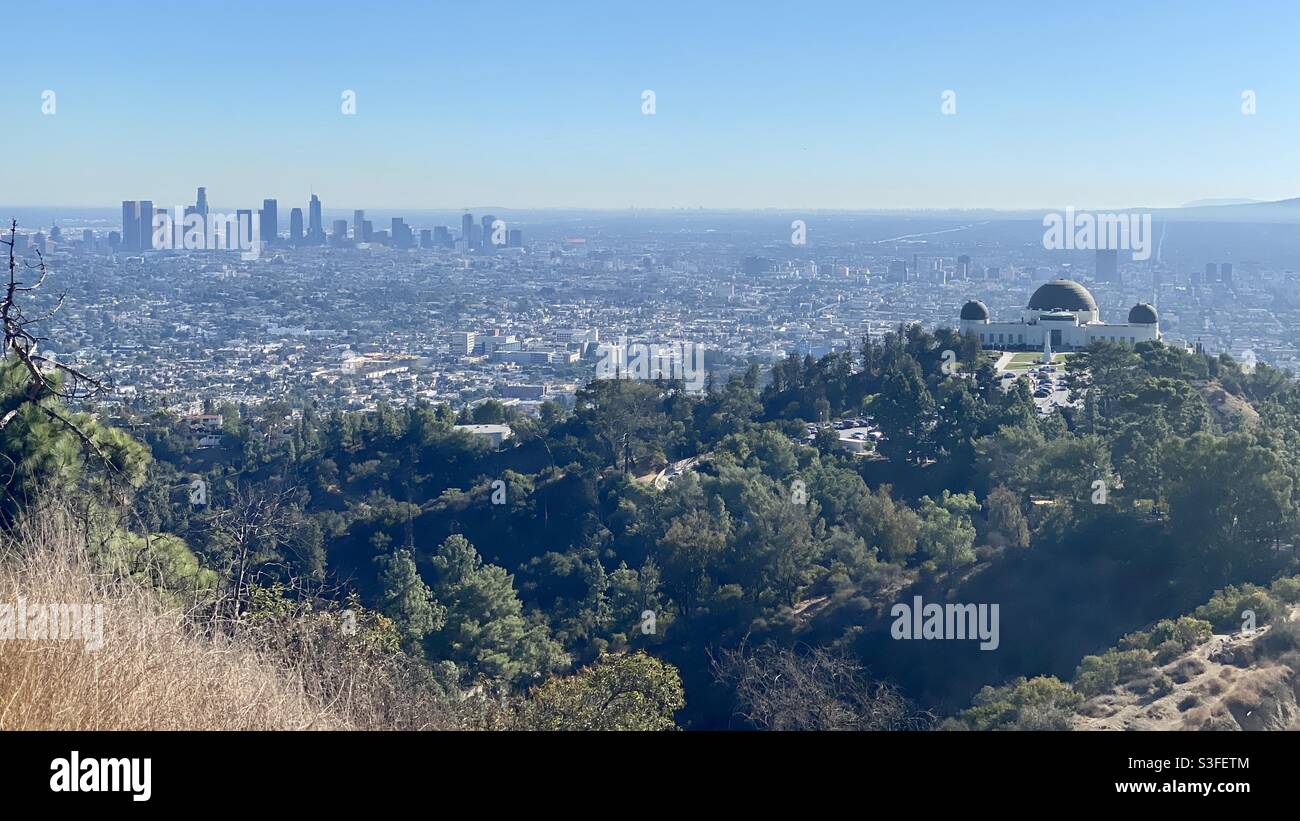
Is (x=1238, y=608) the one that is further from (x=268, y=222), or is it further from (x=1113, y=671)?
(x=268, y=222)

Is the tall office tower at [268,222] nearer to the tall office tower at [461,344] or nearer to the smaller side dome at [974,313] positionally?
the tall office tower at [461,344]

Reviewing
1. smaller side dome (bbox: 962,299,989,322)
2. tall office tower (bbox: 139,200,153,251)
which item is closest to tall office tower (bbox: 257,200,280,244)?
tall office tower (bbox: 139,200,153,251)

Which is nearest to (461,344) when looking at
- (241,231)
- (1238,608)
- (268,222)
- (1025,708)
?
(241,231)

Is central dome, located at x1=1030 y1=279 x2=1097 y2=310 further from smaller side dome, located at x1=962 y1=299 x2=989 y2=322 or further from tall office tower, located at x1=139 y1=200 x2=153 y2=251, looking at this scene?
tall office tower, located at x1=139 y1=200 x2=153 y2=251

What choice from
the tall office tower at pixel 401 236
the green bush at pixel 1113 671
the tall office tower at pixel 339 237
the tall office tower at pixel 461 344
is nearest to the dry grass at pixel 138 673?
the green bush at pixel 1113 671

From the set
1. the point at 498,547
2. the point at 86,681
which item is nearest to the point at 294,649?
the point at 86,681

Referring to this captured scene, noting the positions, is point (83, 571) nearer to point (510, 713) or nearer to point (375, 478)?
point (510, 713)
